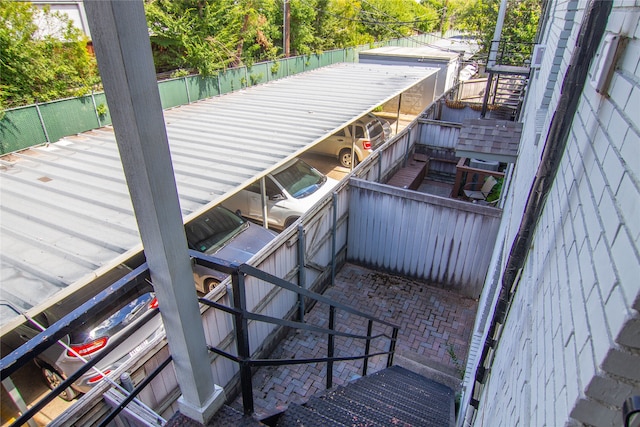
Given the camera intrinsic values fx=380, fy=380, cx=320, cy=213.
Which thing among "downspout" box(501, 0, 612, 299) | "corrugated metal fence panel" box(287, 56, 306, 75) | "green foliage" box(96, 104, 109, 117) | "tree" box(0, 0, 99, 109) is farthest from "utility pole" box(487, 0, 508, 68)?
"tree" box(0, 0, 99, 109)

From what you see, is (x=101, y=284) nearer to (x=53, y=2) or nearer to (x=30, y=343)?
(x=30, y=343)

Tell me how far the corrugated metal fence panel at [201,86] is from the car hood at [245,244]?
8.75 metres

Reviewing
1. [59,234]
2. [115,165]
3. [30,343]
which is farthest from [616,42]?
[115,165]

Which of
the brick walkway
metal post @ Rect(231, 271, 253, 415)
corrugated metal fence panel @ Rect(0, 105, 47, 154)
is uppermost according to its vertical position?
metal post @ Rect(231, 271, 253, 415)

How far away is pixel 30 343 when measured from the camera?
1303 mm

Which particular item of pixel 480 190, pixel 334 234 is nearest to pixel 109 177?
pixel 334 234

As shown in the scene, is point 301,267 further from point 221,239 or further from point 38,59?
point 38,59

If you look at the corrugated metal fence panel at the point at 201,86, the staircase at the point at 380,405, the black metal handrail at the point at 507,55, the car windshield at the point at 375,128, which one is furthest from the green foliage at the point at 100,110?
the black metal handrail at the point at 507,55

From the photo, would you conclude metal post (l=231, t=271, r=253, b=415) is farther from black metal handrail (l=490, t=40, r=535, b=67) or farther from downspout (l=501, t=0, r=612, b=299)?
black metal handrail (l=490, t=40, r=535, b=67)

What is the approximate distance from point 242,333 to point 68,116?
1074 cm

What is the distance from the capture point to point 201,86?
1428 cm

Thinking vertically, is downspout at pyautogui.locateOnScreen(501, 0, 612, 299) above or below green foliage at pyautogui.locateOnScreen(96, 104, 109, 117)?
above

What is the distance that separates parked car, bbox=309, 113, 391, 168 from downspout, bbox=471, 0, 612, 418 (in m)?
9.77

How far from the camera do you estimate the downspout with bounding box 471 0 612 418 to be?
5.97 ft
